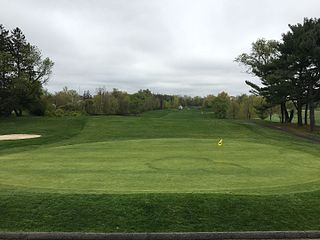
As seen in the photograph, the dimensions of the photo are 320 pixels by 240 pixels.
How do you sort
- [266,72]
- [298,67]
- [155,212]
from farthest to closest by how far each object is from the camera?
[266,72] → [298,67] → [155,212]

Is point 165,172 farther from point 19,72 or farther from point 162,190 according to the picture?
point 19,72

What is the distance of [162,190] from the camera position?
31.9ft

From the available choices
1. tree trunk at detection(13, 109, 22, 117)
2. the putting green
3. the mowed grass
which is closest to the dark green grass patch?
the mowed grass

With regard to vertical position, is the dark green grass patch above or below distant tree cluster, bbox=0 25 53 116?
below

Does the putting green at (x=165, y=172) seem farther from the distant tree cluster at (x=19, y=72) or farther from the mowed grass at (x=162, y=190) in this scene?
the distant tree cluster at (x=19, y=72)

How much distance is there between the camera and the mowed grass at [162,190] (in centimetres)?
710

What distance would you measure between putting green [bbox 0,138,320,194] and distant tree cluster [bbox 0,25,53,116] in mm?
33538

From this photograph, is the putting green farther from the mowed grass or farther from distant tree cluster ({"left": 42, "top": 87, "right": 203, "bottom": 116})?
distant tree cluster ({"left": 42, "top": 87, "right": 203, "bottom": 116})

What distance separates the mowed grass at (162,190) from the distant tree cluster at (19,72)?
33.3m

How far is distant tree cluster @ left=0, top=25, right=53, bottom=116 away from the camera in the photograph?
48250 millimetres

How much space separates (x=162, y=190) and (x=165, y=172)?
10.8ft

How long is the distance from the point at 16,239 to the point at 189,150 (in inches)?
557

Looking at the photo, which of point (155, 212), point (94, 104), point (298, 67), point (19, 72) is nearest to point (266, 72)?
point (298, 67)

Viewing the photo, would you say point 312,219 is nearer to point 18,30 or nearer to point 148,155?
point 148,155
